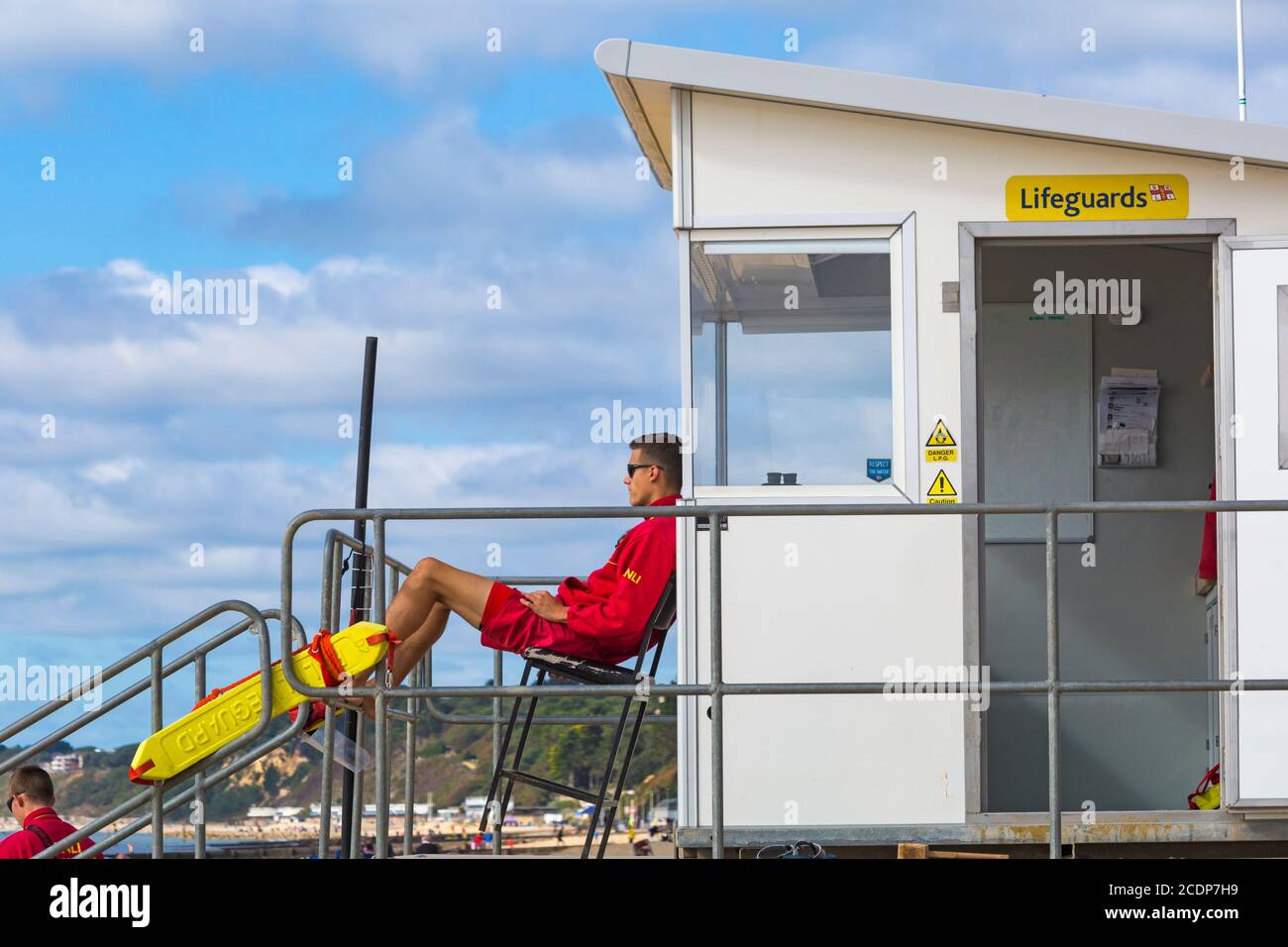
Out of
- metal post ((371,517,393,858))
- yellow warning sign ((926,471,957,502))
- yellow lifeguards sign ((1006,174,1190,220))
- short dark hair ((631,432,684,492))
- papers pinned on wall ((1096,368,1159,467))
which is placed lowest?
metal post ((371,517,393,858))

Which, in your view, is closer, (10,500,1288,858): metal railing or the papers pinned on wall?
(10,500,1288,858): metal railing

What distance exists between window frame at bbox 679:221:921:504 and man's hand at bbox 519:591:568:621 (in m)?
0.64

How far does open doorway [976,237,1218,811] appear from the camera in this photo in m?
7.82

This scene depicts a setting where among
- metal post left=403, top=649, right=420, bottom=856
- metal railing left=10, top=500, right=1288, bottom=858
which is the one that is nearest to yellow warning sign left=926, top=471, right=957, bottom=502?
metal railing left=10, top=500, right=1288, bottom=858

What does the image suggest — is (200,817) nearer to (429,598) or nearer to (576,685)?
(429,598)

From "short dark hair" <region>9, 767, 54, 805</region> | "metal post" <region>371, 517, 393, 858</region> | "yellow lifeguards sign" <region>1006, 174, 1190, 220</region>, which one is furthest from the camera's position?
"short dark hair" <region>9, 767, 54, 805</region>

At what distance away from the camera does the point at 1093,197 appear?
20.2 ft

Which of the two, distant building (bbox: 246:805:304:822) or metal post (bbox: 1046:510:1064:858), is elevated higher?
metal post (bbox: 1046:510:1064:858)

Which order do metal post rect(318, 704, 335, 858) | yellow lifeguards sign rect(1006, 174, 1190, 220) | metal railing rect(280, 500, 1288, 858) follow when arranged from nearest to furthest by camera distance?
metal railing rect(280, 500, 1288, 858) < metal post rect(318, 704, 335, 858) < yellow lifeguards sign rect(1006, 174, 1190, 220)

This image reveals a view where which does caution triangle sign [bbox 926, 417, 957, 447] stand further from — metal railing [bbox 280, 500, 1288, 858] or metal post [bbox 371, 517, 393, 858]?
metal post [bbox 371, 517, 393, 858]

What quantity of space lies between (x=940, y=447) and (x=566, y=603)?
5.03ft
